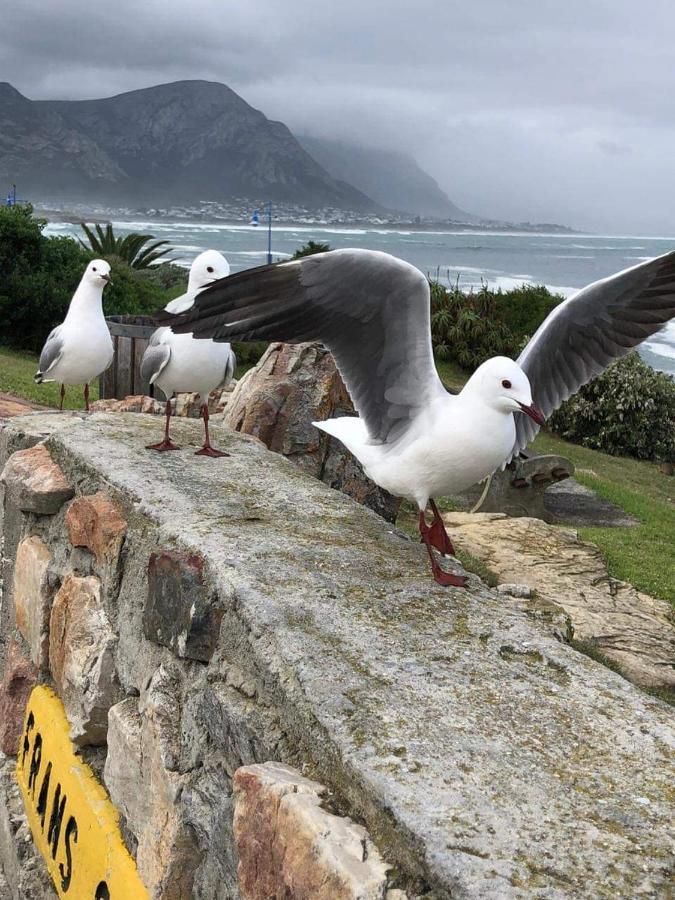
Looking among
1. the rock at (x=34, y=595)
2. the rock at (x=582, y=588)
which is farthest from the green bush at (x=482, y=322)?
the rock at (x=34, y=595)

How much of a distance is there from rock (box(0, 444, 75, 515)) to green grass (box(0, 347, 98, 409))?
218 inches

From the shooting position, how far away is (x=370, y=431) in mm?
3525

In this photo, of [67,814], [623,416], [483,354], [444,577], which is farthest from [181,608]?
[483,354]

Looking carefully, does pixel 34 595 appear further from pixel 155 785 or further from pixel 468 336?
pixel 468 336

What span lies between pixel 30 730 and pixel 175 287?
22578 millimetres

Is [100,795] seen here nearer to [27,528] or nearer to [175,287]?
[27,528]

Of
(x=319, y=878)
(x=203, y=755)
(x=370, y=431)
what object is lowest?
(x=203, y=755)

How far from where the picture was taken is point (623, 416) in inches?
611

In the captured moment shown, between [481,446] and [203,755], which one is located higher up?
[481,446]

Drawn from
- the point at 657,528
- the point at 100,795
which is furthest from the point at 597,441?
the point at 100,795

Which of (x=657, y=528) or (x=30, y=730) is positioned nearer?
(x=30, y=730)

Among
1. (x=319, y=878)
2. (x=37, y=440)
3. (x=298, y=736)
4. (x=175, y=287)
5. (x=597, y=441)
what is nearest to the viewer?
(x=319, y=878)

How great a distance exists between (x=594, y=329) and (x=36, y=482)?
7.67ft

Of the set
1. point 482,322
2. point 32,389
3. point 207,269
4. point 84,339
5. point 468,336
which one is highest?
point 207,269
